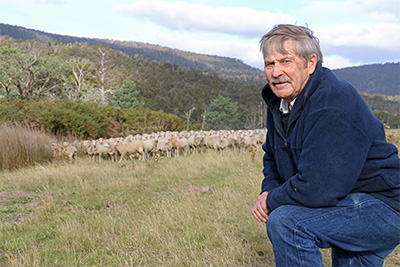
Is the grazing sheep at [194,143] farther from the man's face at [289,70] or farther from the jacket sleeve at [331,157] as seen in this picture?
the jacket sleeve at [331,157]

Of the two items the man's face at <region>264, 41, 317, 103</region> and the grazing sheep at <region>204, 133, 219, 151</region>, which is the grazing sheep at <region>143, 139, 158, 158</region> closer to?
the grazing sheep at <region>204, 133, 219, 151</region>

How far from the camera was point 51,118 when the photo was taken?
45.5 feet

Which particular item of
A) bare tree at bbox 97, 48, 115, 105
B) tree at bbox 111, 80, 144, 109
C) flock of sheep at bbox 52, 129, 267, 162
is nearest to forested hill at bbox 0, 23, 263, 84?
bare tree at bbox 97, 48, 115, 105

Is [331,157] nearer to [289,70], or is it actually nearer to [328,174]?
[328,174]

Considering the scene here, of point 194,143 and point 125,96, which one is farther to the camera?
point 125,96

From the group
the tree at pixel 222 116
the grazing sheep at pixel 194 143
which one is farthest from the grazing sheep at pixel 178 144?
the tree at pixel 222 116

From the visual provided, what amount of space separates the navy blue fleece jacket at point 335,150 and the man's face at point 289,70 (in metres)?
0.08

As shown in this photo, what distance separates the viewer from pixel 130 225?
4379 mm

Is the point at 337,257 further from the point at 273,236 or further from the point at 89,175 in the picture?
the point at 89,175

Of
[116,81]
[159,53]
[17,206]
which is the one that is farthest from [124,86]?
[159,53]

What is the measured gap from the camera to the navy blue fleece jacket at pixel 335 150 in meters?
1.86

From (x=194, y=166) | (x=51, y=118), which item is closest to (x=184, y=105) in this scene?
(x=51, y=118)

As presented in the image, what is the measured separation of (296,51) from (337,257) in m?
1.40

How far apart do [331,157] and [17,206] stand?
5487 millimetres
